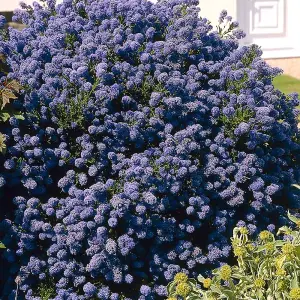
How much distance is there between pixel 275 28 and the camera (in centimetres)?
892

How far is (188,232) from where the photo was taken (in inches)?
114

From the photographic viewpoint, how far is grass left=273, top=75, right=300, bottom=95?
8.05 m

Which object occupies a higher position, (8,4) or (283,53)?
(8,4)

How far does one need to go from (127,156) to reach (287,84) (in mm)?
5980

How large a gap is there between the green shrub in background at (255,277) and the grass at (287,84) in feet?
18.2

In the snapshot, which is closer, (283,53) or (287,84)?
(287,84)

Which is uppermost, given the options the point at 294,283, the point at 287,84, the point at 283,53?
the point at 294,283

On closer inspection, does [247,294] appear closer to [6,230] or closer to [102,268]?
[102,268]

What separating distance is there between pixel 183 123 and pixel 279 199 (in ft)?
2.63

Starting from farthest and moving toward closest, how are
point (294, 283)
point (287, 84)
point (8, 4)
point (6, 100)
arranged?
point (8, 4) → point (287, 84) → point (6, 100) → point (294, 283)

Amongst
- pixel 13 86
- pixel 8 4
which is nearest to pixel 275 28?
pixel 8 4

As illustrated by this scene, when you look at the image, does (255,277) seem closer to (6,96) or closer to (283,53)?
(6,96)

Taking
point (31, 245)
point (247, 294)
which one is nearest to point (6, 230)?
point (31, 245)

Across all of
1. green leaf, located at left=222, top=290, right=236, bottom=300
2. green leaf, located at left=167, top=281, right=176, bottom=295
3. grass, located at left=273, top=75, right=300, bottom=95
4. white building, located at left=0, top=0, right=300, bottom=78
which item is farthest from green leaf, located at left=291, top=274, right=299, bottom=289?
white building, located at left=0, top=0, right=300, bottom=78
